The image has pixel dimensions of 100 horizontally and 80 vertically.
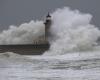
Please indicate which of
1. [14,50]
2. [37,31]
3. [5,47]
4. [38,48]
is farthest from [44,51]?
[37,31]

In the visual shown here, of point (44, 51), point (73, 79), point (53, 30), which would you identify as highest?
point (53, 30)

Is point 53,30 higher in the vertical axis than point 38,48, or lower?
higher

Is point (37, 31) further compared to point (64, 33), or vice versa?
point (37, 31)

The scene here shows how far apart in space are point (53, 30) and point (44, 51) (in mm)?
9333

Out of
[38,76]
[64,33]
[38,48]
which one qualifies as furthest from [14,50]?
[38,76]

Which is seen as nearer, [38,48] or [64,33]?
[38,48]

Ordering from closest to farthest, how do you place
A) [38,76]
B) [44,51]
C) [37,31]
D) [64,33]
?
[38,76] < [44,51] < [64,33] < [37,31]

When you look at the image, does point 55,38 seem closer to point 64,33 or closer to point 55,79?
point 64,33

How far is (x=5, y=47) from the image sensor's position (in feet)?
168

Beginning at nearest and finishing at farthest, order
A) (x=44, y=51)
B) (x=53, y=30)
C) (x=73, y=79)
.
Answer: (x=73, y=79) → (x=44, y=51) → (x=53, y=30)

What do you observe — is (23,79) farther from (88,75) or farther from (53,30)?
(53,30)

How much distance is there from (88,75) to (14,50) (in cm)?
2912

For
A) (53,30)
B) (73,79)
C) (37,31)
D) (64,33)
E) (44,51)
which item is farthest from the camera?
(37,31)

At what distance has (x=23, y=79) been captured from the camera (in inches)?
744
